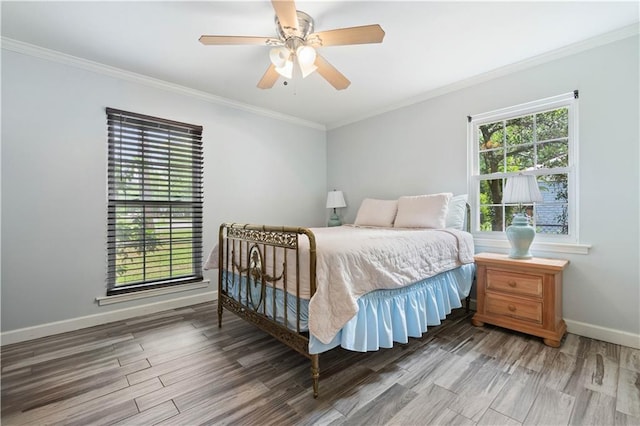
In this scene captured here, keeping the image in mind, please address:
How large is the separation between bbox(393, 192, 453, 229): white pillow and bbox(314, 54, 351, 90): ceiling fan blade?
1440mm

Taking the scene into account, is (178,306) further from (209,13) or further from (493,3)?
(493,3)

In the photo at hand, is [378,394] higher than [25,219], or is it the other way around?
[25,219]

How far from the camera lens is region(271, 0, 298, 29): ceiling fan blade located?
156 cm

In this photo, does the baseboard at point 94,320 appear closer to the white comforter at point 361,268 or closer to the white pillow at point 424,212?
the white comforter at point 361,268

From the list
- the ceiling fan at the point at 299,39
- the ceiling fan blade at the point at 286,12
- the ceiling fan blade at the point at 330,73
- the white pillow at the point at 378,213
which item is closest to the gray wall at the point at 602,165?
the white pillow at the point at 378,213

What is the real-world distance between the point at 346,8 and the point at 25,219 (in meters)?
2.96

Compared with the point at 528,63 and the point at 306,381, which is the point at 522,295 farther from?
the point at 528,63

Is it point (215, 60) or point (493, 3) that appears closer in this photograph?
point (493, 3)

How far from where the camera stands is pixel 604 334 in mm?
2227

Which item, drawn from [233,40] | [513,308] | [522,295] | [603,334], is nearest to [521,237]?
[522,295]

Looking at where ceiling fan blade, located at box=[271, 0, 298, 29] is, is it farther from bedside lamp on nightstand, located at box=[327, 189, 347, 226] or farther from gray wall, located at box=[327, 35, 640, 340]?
bedside lamp on nightstand, located at box=[327, 189, 347, 226]

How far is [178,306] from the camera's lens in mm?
3062

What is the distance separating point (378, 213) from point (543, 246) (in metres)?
1.57

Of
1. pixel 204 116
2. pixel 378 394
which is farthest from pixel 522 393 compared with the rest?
pixel 204 116
